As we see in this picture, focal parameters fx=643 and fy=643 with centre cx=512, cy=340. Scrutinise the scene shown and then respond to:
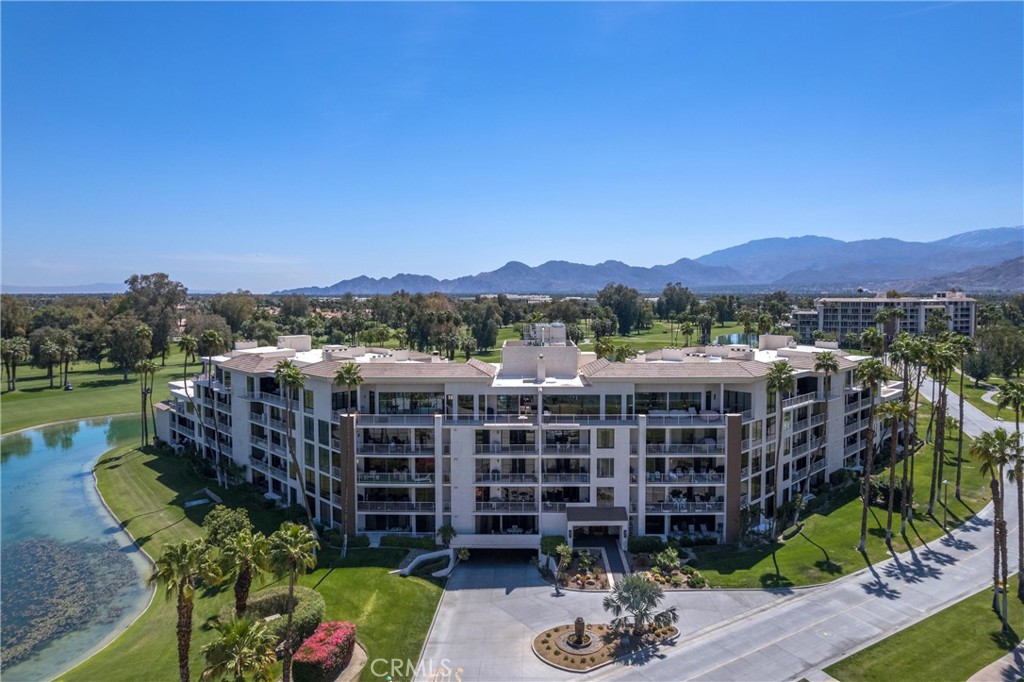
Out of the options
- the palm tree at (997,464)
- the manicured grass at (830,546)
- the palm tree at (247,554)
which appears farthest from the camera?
the manicured grass at (830,546)

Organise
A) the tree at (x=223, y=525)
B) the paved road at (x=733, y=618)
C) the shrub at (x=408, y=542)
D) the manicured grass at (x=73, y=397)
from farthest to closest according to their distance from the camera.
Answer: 1. the manicured grass at (x=73, y=397)
2. the shrub at (x=408, y=542)
3. the tree at (x=223, y=525)
4. the paved road at (x=733, y=618)

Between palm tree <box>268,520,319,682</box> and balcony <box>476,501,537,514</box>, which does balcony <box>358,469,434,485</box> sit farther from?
palm tree <box>268,520,319,682</box>

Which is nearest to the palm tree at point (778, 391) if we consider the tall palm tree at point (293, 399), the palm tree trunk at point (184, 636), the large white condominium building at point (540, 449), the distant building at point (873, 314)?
the large white condominium building at point (540, 449)

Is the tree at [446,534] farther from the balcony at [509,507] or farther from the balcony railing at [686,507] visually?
the balcony railing at [686,507]

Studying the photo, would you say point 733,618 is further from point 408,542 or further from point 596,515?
point 408,542

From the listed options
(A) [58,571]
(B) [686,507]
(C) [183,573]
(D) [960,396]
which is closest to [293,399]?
(A) [58,571]

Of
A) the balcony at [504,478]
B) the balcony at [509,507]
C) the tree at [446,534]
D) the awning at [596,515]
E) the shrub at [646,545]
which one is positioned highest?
the balcony at [504,478]
